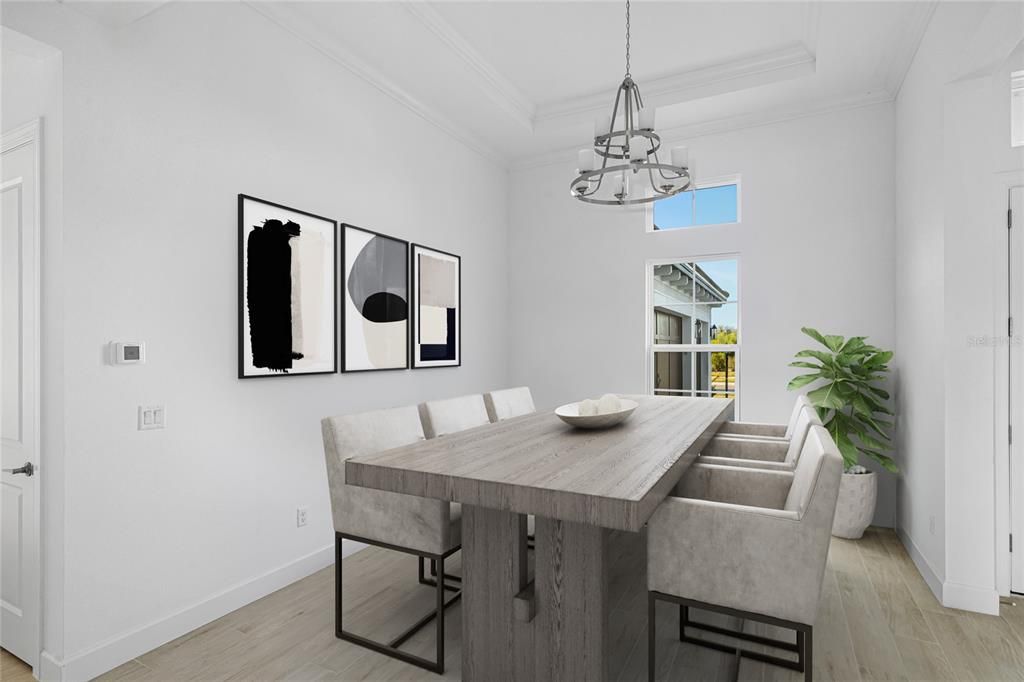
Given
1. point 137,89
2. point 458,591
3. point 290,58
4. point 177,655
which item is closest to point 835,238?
point 458,591

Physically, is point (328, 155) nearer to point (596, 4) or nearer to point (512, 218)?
point (596, 4)

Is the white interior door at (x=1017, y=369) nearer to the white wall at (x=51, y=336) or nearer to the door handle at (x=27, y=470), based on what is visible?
the white wall at (x=51, y=336)

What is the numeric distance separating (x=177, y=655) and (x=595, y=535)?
1.85 meters

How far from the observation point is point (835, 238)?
3.99m

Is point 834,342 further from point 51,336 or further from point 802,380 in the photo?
point 51,336

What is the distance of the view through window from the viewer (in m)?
4.40

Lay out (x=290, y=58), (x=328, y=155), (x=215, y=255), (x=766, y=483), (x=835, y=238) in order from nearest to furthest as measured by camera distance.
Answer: (x=766, y=483) < (x=215, y=255) < (x=290, y=58) < (x=328, y=155) < (x=835, y=238)

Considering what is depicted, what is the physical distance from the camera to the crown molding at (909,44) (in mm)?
2867

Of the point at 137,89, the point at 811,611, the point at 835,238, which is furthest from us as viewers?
the point at 835,238

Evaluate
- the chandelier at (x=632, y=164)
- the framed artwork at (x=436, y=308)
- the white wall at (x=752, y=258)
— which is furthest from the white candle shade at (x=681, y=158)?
the framed artwork at (x=436, y=308)

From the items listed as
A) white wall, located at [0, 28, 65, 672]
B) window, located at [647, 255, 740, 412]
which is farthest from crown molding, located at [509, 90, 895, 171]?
white wall, located at [0, 28, 65, 672]

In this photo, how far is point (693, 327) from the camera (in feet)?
15.0

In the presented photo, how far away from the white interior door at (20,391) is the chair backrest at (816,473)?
2789 millimetres

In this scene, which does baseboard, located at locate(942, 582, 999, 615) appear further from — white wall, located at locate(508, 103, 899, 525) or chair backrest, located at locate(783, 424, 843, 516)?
chair backrest, located at locate(783, 424, 843, 516)
